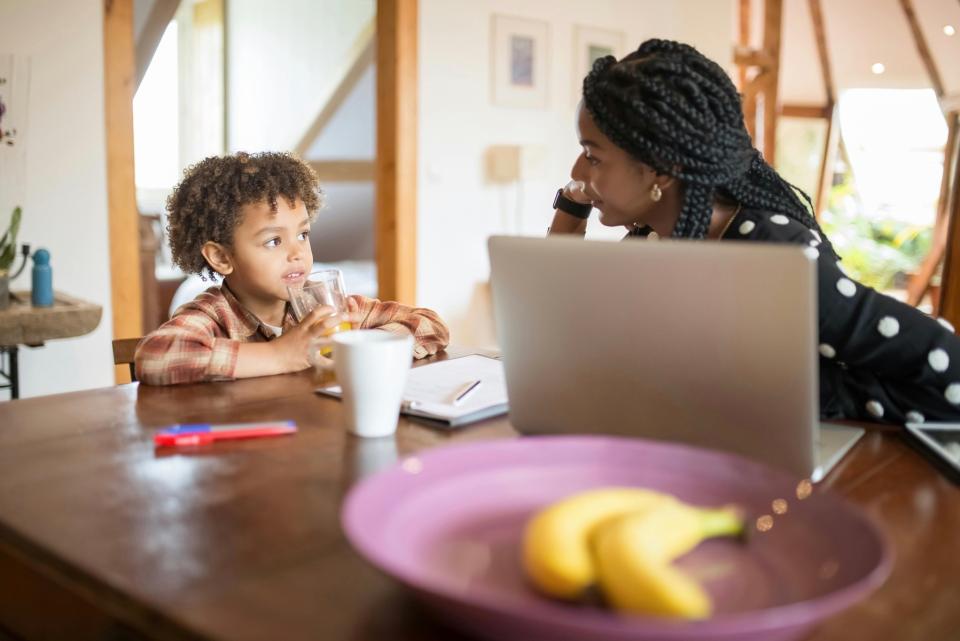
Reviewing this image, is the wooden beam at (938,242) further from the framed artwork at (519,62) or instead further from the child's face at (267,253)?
the child's face at (267,253)

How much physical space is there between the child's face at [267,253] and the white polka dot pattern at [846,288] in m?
0.89

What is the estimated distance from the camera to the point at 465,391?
1.19 m

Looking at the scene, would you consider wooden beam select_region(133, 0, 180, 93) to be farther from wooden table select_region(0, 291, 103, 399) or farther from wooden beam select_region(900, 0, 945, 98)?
wooden beam select_region(900, 0, 945, 98)

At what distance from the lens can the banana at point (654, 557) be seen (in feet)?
1.61

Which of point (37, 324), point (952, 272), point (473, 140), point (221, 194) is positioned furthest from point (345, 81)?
point (221, 194)

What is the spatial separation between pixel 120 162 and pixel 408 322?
206cm

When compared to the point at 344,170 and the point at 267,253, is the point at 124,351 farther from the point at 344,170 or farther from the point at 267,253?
the point at 344,170

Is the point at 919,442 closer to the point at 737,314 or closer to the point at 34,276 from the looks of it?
the point at 737,314

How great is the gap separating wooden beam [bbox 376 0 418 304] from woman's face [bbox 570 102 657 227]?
285cm

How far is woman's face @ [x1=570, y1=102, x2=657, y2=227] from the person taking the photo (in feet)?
4.50

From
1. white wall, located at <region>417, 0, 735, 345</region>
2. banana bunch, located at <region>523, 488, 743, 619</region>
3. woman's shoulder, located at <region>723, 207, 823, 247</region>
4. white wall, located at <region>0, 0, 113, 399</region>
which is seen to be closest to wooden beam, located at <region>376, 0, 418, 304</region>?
white wall, located at <region>417, 0, 735, 345</region>

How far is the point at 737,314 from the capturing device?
0.81m

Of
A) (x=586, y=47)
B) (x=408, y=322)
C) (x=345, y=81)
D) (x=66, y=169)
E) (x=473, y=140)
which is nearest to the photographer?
(x=408, y=322)

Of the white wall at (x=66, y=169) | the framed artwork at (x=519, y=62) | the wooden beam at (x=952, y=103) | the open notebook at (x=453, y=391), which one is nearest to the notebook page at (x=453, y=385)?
the open notebook at (x=453, y=391)
